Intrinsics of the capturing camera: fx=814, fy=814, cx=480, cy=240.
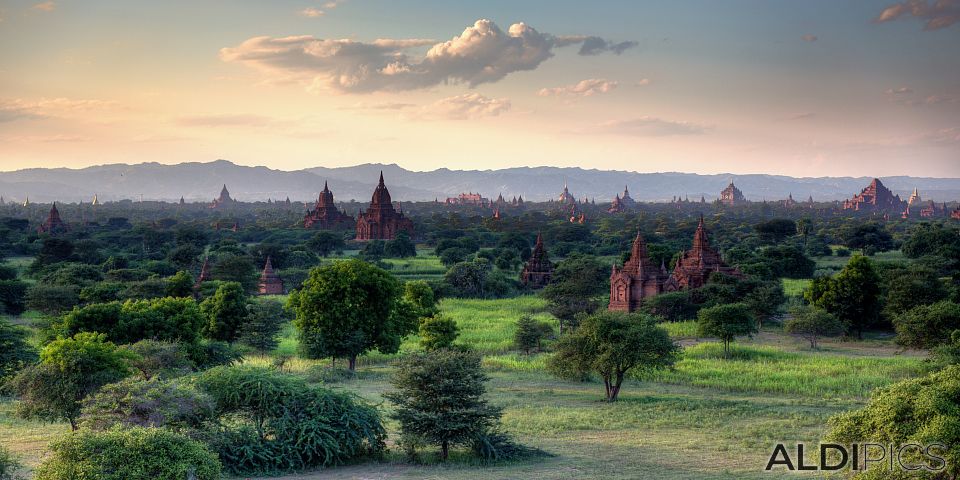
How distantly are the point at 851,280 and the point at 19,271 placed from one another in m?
75.5

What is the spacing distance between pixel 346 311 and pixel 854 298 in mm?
32123

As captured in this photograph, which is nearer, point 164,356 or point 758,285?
point 164,356

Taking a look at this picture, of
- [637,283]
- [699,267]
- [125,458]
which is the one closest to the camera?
[125,458]

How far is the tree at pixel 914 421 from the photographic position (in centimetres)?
1620

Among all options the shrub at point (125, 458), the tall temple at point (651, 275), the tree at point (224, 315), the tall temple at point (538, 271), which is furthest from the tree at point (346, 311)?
the tall temple at point (538, 271)

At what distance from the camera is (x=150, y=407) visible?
21.5 m

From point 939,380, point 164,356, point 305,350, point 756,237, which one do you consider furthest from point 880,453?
point 756,237

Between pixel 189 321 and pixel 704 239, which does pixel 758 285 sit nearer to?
pixel 704 239

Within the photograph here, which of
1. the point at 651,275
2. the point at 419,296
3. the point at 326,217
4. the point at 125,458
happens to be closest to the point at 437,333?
the point at 419,296

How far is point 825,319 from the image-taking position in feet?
150

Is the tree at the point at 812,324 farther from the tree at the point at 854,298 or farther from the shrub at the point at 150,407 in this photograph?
the shrub at the point at 150,407

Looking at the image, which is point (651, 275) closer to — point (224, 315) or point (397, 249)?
point (224, 315)

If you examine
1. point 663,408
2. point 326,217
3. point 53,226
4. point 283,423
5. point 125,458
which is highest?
point 326,217

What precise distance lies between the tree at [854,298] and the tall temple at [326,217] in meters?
99.2
